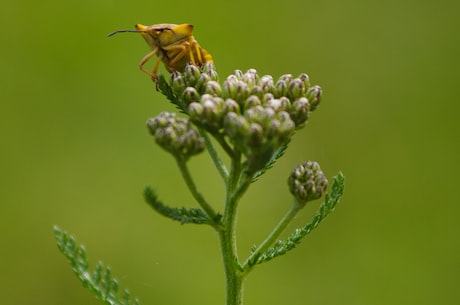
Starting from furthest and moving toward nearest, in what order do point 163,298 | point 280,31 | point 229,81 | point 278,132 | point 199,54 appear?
point 280,31 < point 163,298 < point 199,54 < point 229,81 < point 278,132

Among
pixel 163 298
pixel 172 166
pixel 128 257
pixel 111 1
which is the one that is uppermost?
pixel 111 1

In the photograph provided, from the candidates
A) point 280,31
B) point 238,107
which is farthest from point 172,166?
point 238,107

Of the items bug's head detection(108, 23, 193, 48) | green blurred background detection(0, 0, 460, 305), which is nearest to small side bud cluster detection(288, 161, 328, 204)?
bug's head detection(108, 23, 193, 48)

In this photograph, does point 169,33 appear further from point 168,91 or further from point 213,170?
point 213,170

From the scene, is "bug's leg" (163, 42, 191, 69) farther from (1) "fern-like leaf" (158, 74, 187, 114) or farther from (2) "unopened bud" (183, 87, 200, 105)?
(2) "unopened bud" (183, 87, 200, 105)

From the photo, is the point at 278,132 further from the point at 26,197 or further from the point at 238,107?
the point at 26,197

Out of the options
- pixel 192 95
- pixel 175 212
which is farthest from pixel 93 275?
pixel 192 95
